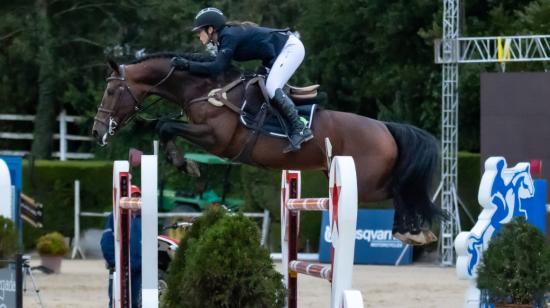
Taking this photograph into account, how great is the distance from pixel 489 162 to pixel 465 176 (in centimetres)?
1183

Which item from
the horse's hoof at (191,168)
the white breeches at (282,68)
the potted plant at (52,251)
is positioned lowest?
the potted plant at (52,251)

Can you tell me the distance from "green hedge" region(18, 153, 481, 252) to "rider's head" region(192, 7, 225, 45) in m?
10.3

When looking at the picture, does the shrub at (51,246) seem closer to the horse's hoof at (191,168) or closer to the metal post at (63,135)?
the horse's hoof at (191,168)

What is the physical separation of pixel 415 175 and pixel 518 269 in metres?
2.41

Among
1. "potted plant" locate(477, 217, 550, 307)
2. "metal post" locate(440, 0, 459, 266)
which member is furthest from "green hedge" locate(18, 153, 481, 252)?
"potted plant" locate(477, 217, 550, 307)

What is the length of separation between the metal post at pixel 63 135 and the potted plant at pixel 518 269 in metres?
19.1

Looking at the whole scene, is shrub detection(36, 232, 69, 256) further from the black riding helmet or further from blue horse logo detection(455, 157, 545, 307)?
blue horse logo detection(455, 157, 545, 307)

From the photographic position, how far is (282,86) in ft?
26.3

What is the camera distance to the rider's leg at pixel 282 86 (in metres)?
7.85

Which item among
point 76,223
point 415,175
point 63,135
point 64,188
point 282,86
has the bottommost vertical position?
point 76,223

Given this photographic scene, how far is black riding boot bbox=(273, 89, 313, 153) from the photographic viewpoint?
25.7 feet

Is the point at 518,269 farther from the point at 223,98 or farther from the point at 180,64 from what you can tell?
the point at 180,64

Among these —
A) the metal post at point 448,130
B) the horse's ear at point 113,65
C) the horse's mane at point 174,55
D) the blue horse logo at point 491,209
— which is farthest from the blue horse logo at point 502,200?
the metal post at point 448,130

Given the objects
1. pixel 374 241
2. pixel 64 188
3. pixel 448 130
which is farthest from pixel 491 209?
pixel 64 188
